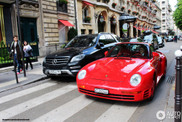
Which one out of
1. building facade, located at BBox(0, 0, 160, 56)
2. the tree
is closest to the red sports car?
building facade, located at BBox(0, 0, 160, 56)

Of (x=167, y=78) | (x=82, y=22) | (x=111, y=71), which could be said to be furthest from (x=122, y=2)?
(x=111, y=71)

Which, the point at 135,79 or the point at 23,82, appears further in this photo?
the point at 23,82

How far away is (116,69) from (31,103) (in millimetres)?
2315

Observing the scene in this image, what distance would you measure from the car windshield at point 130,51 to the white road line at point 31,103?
1.81 meters

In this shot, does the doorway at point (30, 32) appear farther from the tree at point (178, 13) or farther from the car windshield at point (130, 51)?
the tree at point (178, 13)

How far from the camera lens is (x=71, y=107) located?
156 inches

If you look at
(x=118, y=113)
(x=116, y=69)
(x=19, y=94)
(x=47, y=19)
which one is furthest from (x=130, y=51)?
Answer: (x=47, y=19)

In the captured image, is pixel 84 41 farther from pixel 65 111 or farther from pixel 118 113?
pixel 118 113

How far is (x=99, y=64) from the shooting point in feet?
15.8

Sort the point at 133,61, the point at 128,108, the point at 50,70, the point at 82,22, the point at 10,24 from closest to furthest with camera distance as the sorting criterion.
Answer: the point at 128,108 → the point at 133,61 → the point at 50,70 → the point at 10,24 → the point at 82,22

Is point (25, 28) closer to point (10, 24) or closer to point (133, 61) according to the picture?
point (10, 24)

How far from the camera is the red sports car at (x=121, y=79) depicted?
3701 millimetres

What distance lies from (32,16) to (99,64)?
11714mm

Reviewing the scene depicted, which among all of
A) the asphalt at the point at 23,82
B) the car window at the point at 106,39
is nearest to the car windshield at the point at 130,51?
the asphalt at the point at 23,82
